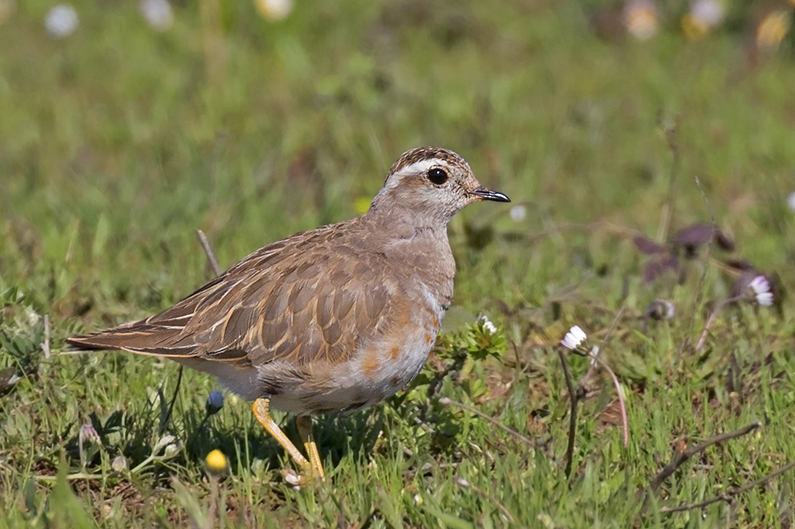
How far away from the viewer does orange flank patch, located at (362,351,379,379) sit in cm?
490

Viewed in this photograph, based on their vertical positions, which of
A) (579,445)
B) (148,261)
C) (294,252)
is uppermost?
(294,252)

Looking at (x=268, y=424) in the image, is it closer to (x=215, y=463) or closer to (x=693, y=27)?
(x=215, y=463)

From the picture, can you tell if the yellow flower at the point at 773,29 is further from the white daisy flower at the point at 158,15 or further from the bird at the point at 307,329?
the bird at the point at 307,329

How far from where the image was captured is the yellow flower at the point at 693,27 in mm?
11250

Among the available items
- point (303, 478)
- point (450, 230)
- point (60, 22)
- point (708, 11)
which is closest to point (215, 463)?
point (303, 478)

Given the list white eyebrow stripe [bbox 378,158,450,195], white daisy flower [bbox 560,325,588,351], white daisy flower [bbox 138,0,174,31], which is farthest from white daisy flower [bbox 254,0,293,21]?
white daisy flower [bbox 560,325,588,351]

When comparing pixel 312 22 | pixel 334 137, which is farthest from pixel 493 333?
pixel 312 22

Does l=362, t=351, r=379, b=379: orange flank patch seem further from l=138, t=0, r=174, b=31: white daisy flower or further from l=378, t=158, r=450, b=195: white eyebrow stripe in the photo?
l=138, t=0, r=174, b=31: white daisy flower

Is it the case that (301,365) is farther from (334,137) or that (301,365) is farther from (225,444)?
(334,137)

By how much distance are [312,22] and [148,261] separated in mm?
5007

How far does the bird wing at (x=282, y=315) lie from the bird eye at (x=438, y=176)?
1.86ft

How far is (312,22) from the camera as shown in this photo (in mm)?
11586

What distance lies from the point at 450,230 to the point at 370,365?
8.76ft

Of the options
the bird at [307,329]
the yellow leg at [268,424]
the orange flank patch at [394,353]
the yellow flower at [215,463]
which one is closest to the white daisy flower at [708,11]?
the bird at [307,329]
